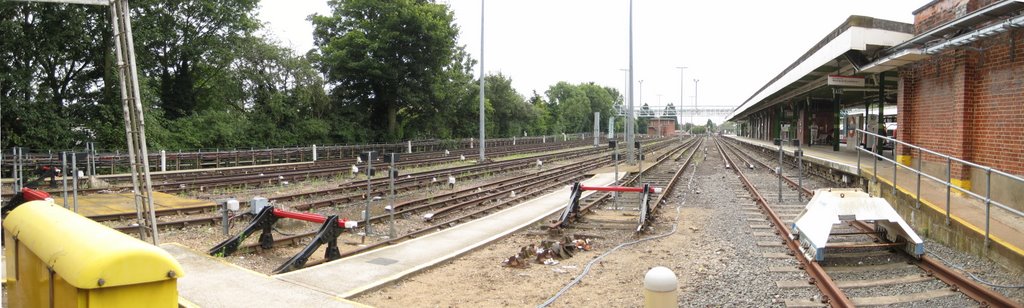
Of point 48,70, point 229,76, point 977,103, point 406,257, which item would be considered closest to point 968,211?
point 977,103

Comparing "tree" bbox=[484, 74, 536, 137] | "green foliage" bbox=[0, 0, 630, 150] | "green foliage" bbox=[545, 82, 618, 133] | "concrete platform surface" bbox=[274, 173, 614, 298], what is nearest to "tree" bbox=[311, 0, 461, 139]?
"green foliage" bbox=[0, 0, 630, 150]

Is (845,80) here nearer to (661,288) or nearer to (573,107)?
(661,288)

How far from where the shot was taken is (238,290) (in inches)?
279

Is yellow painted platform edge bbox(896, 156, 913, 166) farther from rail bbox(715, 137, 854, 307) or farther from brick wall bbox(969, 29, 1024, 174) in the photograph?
rail bbox(715, 137, 854, 307)

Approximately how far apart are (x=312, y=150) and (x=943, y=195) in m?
32.9

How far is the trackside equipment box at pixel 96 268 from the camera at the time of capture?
3373 millimetres

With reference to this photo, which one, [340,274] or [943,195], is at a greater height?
A: [943,195]

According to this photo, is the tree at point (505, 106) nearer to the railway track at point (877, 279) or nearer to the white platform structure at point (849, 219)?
the white platform structure at point (849, 219)

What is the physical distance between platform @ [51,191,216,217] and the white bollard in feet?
41.7

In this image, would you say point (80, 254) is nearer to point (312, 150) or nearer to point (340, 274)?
point (340, 274)

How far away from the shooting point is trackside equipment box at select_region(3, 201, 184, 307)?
337cm

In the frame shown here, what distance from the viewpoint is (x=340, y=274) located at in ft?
27.1

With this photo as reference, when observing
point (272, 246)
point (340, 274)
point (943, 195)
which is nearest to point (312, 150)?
point (272, 246)

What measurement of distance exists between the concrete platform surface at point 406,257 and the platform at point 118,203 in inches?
266
